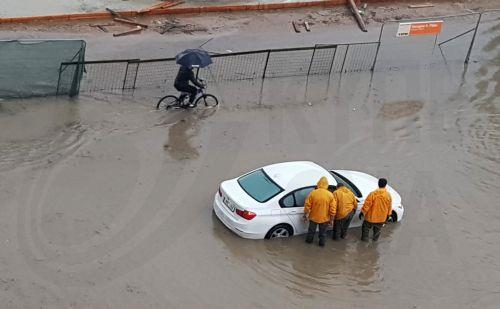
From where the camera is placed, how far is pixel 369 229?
13.9 metres

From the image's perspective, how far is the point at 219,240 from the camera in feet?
44.7

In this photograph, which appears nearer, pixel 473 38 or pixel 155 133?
pixel 155 133

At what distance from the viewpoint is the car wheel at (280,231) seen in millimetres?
13586

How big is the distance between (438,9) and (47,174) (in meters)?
17.8

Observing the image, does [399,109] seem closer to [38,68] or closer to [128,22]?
[128,22]

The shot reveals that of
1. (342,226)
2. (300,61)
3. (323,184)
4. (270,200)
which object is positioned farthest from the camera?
(300,61)

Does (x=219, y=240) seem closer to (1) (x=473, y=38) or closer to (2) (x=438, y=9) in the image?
(1) (x=473, y=38)

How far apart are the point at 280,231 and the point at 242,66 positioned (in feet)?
27.5

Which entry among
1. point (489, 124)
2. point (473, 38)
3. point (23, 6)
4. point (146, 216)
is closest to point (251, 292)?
point (146, 216)

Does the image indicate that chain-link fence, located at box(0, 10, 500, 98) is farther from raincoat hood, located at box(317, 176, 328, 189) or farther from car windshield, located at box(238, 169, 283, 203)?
raincoat hood, located at box(317, 176, 328, 189)

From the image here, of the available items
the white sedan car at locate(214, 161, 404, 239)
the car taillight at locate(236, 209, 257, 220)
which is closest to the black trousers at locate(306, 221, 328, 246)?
the white sedan car at locate(214, 161, 404, 239)

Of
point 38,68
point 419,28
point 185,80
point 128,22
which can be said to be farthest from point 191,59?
point 419,28

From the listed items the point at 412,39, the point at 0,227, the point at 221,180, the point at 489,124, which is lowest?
the point at 0,227

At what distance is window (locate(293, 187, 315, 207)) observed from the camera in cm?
1366
